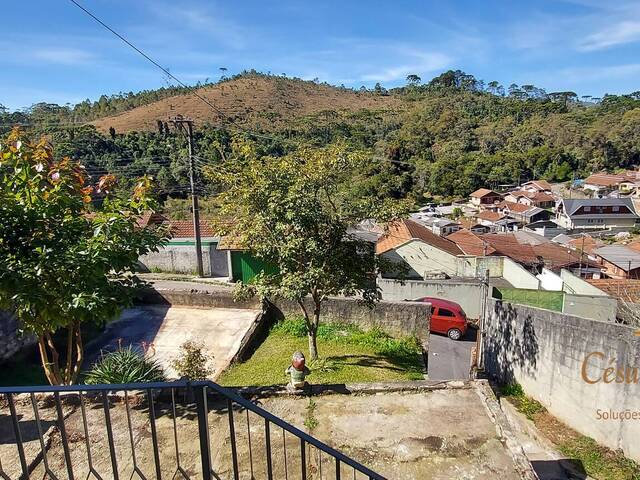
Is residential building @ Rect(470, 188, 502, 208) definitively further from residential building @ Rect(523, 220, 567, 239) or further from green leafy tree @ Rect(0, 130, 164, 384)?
green leafy tree @ Rect(0, 130, 164, 384)

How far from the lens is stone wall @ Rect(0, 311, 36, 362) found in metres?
9.20

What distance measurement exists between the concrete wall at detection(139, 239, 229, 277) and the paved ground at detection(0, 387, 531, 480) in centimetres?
1222

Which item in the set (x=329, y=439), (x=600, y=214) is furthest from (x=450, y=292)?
(x=600, y=214)

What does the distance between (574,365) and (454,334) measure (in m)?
5.43

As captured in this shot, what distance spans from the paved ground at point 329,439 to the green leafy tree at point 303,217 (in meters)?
3.10

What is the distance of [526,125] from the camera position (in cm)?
7781

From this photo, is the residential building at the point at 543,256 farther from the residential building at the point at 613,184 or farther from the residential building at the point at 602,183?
the residential building at the point at 613,184

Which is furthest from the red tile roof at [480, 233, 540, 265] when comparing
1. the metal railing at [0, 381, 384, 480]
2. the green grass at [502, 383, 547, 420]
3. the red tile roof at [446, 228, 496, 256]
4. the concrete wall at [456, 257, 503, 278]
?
the metal railing at [0, 381, 384, 480]

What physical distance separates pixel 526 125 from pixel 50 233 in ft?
282

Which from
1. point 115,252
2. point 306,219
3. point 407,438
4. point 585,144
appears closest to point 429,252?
point 306,219

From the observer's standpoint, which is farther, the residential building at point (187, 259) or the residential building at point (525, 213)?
the residential building at point (525, 213)

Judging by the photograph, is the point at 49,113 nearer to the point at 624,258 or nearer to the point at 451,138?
the point at 451,138

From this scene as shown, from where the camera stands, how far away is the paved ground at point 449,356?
10750 mm

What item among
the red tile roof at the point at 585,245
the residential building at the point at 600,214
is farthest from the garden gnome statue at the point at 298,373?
the residential building at the point at 600,214
